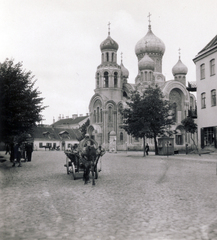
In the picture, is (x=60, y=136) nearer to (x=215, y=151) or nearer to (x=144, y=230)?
(x=215, y=151)

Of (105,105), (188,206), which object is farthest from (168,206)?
(105,105)

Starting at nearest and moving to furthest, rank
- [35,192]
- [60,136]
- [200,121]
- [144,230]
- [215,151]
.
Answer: [144,230], [35,192], [215,151], [200,121], [60,136]

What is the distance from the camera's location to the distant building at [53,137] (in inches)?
2729

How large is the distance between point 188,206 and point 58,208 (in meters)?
2.71

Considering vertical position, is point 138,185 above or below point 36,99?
below

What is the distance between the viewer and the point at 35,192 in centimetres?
909

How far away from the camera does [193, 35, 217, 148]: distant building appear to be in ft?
95.8

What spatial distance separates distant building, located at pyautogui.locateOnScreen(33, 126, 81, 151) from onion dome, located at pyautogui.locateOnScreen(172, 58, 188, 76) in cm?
2281

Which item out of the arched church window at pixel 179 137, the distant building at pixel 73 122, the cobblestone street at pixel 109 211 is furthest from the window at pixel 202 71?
the distant building at pixel 73 122

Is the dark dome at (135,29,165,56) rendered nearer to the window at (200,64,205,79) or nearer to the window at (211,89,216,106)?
the window at (200,64,205,79)

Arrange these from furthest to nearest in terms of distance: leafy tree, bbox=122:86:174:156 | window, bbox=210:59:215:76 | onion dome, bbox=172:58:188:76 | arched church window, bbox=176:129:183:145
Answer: onion dome, bbox=172:58:188:76 → arched church window, bbox=176:129:183:145 → leafy tree, bbox=122:86:174:156 → window, bbox=210:59:215:76

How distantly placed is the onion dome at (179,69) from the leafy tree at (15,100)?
49.9m

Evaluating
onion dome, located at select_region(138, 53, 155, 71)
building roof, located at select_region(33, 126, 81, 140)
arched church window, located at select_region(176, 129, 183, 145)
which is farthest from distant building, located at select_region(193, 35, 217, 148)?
building roof, located at select_region(33, 126, 81, 140)

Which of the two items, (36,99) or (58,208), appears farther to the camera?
(36,99)
